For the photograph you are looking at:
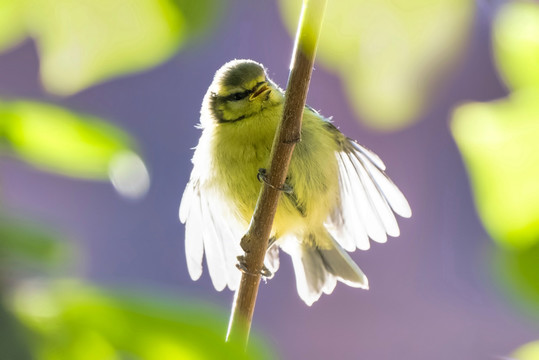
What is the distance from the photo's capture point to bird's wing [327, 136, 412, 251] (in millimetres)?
1251

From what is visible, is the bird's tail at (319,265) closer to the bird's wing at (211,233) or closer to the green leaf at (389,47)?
the bird's wing at (211,233)

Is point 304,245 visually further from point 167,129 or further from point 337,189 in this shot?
point 167,129

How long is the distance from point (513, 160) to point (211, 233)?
4.16 ft

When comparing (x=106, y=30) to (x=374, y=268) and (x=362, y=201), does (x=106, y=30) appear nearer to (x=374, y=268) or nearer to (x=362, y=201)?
(x=362, y=201)

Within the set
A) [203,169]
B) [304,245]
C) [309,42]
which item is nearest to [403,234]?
[304,245]

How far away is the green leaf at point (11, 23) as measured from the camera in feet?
0.74

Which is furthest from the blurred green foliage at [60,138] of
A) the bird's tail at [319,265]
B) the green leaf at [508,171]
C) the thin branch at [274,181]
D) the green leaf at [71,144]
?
the bird's tail at [319,265]

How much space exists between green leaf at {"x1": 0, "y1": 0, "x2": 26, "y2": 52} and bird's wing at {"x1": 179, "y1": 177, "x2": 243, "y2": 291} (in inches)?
42.8

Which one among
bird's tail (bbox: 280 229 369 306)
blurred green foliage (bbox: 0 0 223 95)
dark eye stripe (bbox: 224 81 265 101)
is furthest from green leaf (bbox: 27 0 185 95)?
bird's tail (bbox: 280 229 369 306)

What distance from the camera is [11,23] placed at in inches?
9.4

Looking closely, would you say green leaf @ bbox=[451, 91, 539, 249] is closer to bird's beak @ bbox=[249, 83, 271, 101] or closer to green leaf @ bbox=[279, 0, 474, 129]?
green leaf @ bbox=[279, 0, 474, 129]

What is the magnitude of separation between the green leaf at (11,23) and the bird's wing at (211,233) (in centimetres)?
109

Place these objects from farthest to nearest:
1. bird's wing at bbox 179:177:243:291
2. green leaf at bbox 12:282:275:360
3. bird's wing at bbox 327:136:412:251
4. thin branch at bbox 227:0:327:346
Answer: bird's wing at bbox 179:177:243:291
bird's wing at bbox 327:136:412:251
thin branch at bbox 227:0:327:346
green leaf at bbox 12:282:275:360

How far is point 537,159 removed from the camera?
217mm
